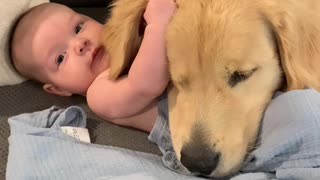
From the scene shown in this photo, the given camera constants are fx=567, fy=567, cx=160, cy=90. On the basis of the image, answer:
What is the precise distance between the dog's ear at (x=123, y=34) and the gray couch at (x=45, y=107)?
18 centimetres

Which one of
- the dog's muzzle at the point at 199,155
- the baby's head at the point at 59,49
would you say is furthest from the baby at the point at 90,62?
the dog's muzzle at the point at 199,155

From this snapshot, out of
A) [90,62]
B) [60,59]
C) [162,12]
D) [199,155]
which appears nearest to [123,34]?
[162,12]

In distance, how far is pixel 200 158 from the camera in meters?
1.36

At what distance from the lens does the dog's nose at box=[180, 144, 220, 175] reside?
1361 millimetres

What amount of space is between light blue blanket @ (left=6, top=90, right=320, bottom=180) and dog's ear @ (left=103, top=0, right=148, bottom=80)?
0.74 ft

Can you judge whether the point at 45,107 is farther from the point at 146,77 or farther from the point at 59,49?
the point at 146,77

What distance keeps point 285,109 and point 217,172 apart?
236mm

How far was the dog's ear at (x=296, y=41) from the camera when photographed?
1.50 metres

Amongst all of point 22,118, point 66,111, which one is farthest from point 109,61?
point 22,118

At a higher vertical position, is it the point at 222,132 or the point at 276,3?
the point at 276,3

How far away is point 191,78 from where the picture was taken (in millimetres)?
1477

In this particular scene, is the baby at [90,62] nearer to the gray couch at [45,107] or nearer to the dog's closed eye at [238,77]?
the gray couch at [45,107]

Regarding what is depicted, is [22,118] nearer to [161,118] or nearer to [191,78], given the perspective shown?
[161,118]

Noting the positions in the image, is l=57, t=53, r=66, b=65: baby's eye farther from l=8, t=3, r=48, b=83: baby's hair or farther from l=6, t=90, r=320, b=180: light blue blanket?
l=6, t=90, r=320, b=180: light blue blanket
